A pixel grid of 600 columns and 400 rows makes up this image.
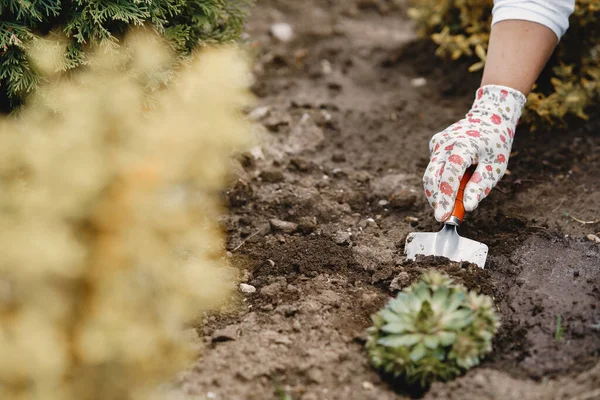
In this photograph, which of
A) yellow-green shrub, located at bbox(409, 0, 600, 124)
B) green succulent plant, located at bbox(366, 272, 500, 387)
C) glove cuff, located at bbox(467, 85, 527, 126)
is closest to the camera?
green succulent plant, located at bbox(366, 272, 500, 387)

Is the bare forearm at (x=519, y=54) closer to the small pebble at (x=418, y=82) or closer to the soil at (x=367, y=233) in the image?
the soil at (x=367, y=233)

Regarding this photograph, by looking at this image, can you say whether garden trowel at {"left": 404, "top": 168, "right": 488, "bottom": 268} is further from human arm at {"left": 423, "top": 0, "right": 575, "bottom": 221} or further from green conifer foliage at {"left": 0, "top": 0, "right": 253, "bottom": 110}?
green conifer foliage at {"left": 0, "top": 0, "right": 253, "bottom": 110}

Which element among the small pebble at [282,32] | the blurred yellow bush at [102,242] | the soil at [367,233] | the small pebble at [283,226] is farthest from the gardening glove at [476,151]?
the small pebble at [282,32]

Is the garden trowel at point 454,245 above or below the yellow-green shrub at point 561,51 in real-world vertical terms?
below

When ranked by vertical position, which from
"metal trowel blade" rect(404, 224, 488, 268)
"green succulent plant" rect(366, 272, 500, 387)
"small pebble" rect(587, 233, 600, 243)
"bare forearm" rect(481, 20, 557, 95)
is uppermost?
"bare forearm" rect(481, 20, 557, 95)

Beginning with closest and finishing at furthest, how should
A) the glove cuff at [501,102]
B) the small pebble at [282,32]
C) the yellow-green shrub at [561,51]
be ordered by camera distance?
the glove cuff at [501,102], the yellow-green shrub at [561,51], the small pebble at [282,32]

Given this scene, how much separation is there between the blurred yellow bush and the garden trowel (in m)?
1.00

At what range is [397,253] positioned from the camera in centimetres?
265

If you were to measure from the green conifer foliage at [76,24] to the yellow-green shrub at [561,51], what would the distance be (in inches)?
63.6

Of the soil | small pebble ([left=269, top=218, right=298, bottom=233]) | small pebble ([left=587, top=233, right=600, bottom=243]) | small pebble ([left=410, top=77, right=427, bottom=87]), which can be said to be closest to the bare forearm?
the soil

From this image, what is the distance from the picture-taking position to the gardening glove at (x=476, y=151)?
2484 millimetres

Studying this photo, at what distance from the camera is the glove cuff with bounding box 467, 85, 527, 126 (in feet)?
9.09

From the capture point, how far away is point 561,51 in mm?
3562

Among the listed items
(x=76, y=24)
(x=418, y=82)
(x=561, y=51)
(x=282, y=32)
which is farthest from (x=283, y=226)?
(x=282, y=32)
